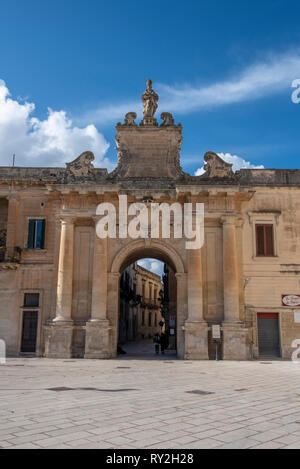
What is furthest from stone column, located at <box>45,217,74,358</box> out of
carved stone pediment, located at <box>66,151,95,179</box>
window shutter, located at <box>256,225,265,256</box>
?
window shutter, located at <box>256,225,265,256</box>

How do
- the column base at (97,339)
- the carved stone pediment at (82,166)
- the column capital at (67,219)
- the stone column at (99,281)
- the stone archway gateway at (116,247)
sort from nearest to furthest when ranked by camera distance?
1. the column base at (97,339)
2. the stone archway gateway at (116,247)
3. the stone column at (99,281)
4. the column capital at (67,219)
5. the carved stone pediment at (82,166)

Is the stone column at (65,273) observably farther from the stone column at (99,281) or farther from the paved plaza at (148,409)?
the paved plaza at (148,409)

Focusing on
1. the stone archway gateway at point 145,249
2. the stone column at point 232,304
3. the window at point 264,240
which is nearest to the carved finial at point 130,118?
the stone archway gateway at point 145,249

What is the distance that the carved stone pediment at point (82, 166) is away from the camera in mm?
22938

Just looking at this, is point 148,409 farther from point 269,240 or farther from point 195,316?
point 269,240

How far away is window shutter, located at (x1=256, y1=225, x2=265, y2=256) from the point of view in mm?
22844

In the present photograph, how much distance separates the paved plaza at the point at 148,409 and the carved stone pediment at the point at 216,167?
1066cm

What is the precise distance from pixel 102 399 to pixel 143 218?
13.7 meters

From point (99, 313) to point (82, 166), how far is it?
7.59 meters

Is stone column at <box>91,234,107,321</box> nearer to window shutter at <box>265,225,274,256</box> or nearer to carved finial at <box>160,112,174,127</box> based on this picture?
carved finial at <box>160,112,174,127</box>

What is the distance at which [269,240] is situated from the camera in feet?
75.3

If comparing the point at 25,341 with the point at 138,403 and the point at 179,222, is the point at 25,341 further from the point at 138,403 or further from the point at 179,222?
the point at 138,403

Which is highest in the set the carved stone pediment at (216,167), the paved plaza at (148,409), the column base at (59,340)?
the carved stone pediment at (216,167)
